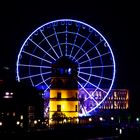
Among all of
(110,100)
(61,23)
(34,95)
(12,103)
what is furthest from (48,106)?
(110,100)

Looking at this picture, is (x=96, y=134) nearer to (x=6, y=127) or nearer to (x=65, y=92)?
(x=65, y=92)

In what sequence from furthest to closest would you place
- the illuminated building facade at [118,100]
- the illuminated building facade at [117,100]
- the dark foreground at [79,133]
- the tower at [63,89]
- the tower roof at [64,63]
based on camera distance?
1. the illuminated building facade at [118,100]
2. the illuminated building facade at [117,100]
3. the tower at [63,89]
4. the tower roof at [64,63]
5. the dark foreground at [79,133]

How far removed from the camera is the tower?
50.9m

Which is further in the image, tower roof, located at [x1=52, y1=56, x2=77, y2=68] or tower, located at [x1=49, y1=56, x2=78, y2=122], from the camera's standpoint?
tower, located at [x1=49, y1=56, x2=78, y2=122]

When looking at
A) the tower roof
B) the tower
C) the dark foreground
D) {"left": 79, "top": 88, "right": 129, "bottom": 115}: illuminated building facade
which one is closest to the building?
the tower

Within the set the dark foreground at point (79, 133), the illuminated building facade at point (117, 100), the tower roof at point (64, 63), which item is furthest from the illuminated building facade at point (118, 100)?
the dark foreground at point (79, 133)

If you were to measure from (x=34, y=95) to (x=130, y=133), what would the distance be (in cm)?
1236

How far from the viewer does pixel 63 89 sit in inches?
2013

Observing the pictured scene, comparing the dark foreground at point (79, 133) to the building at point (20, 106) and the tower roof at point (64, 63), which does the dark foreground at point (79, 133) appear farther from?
the tower roof at point (64, 63)

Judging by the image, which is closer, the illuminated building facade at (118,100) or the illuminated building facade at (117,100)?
the illuminated building facade at (117,100)

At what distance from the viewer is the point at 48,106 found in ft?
174

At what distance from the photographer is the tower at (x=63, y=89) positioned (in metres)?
50.9

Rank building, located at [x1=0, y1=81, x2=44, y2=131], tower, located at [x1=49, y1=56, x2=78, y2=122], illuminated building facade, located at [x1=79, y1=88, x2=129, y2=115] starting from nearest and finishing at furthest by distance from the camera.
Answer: building, located at [x1=0, y1=81, x2=44, y2=131] → tower, located at [x1=49, y1=56, x2=78, y2=122] → illuminated building facade, located at [x1=79, y1=88, x2=129, y2=115]

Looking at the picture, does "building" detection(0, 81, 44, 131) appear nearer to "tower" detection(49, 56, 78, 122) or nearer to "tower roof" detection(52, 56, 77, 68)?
"tower" detection(49, 56, 78, 122)
